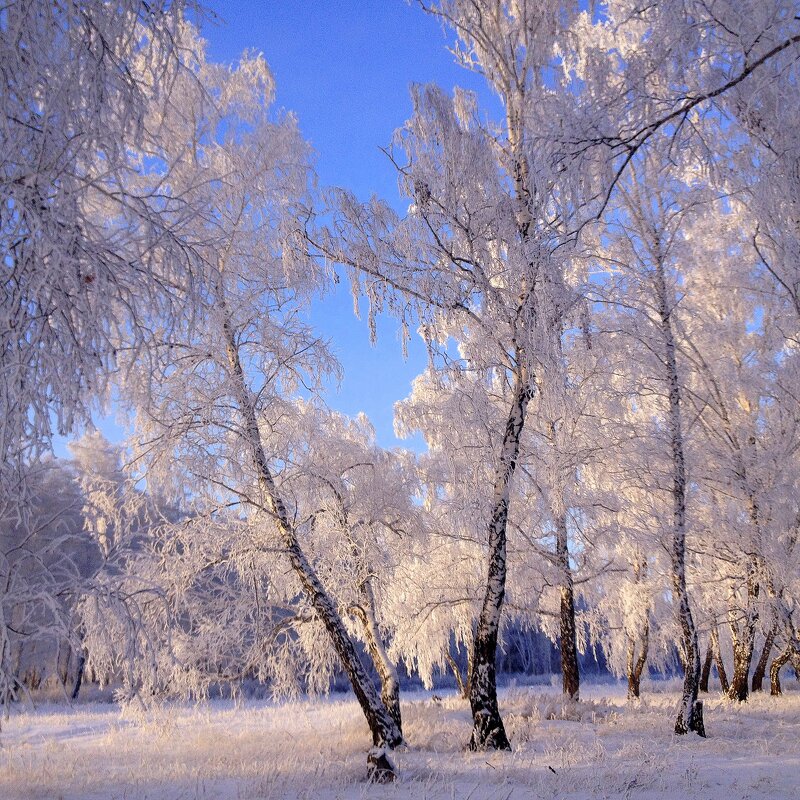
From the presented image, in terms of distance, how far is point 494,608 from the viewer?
27.4ft

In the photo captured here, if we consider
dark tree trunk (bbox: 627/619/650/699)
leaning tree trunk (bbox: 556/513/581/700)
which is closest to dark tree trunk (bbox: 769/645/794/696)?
dark tree trunk (bbox: 627/619/650/699)

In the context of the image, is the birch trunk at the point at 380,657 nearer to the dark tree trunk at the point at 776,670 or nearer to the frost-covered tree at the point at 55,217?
the frost-covered tree at the point at 55,217

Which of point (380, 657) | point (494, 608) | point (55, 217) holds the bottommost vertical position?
point (380, 657)

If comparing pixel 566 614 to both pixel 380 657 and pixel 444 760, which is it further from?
pixel 444 760

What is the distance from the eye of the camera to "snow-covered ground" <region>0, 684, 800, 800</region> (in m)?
5.87

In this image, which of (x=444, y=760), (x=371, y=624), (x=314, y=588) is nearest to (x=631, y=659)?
(x=371, y=624)

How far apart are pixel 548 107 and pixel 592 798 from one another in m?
6.83

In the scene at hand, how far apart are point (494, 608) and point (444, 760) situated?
184cm

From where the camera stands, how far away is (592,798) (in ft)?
17.6

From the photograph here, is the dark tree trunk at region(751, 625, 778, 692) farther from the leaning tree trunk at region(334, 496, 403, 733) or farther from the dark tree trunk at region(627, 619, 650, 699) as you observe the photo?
the leaning tree trunk at region(334, 496, 403, 733)

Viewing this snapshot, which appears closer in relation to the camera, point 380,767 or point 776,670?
point 380,767

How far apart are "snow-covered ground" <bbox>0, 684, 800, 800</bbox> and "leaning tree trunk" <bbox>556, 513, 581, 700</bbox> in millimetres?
647

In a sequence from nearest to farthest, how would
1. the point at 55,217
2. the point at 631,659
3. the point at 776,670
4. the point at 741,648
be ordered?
1. the point at 55,217
2. the point at 741,648
3. the point at 776,670
4. the point at 631,659

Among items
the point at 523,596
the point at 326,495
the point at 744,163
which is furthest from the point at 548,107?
the point at 523,596
